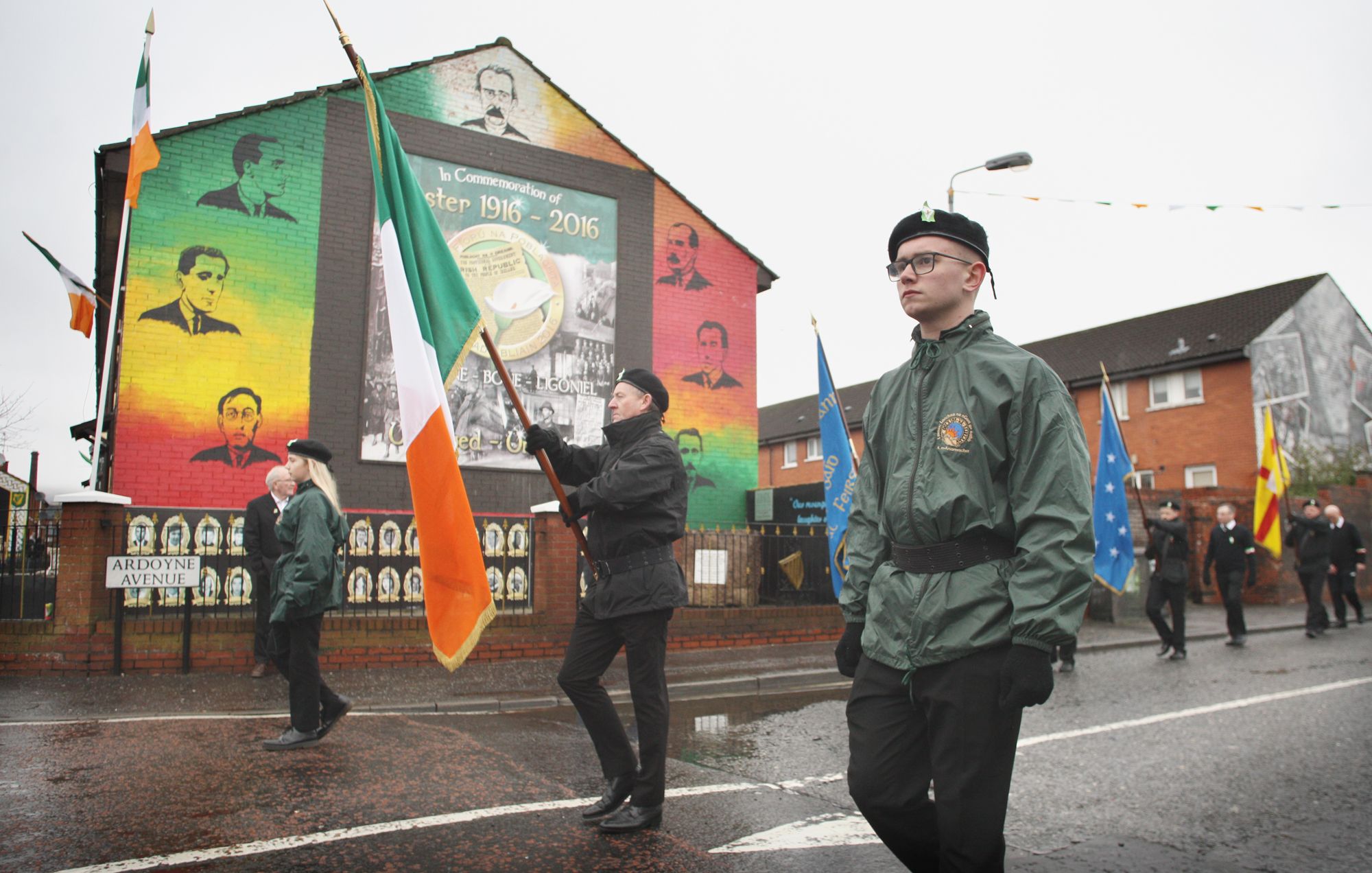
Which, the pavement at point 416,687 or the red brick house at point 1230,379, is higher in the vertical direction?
the red brick house at point 1230,379

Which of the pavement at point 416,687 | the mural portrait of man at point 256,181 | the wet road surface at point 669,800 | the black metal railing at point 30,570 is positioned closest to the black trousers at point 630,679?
the wet road surface at point 669,800

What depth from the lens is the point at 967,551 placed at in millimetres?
2561

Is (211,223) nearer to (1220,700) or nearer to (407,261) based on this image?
(407,261)

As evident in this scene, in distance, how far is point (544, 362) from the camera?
15.6 m

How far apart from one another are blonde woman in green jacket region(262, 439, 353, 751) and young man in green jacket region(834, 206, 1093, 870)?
13.2 ft

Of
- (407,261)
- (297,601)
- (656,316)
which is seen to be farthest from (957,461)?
(656,316)

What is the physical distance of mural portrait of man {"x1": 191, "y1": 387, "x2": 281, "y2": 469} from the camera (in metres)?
13.3

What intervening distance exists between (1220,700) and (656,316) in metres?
11.0

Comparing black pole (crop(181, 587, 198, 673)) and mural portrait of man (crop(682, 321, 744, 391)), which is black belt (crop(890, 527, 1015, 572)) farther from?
mural portrait of man (crop(682, 321, 744, 391))

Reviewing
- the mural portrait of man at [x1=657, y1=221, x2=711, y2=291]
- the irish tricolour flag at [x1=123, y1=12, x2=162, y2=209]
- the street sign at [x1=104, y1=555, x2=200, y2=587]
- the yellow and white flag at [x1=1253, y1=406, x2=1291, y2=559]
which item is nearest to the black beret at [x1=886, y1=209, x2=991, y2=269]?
the street sign at [x1=104, y1=555, x2=200, y2=587]

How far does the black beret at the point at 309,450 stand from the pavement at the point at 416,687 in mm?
2308

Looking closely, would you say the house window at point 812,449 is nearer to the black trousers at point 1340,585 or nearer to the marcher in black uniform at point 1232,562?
the black trousers at point 1340,585

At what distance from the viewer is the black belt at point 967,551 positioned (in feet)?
8.38

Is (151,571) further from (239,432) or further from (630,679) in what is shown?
(630,679)
